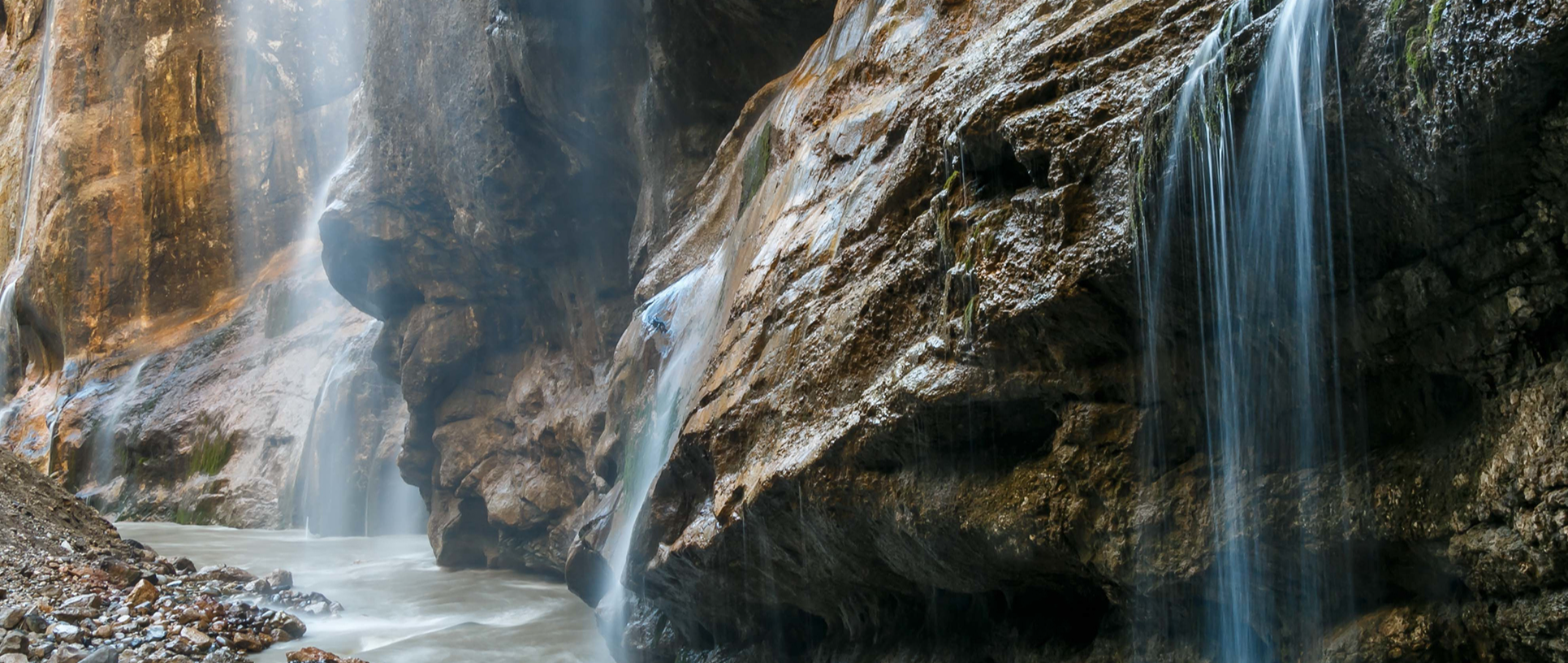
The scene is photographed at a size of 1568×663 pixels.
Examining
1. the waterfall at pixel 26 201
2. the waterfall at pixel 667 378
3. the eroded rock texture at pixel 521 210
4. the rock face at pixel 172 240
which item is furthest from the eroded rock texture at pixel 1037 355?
the waterfall at pixel 26 201

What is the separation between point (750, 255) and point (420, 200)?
10045mm

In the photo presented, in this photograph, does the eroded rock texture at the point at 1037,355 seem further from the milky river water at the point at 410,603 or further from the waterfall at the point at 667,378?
the milky river water at the point at 410,603

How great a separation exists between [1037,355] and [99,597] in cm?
753

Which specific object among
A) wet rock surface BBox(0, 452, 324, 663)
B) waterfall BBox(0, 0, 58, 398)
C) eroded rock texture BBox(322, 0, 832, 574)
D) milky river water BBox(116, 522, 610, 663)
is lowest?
milky river water BBox(116, 522, 610, 663)

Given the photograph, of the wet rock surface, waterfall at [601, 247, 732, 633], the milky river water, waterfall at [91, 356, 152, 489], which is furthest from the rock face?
waterfall at [601, 247, 732, 633]

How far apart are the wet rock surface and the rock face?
473 inches

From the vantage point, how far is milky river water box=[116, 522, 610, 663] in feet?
28.3

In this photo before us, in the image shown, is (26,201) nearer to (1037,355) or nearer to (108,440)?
(108,440)

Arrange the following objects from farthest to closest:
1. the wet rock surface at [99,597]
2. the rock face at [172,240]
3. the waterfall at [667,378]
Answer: the rock face at [172,240]
the waterfall at [667,378]
the wet rock surface at [99,597]

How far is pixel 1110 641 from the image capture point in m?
3.98

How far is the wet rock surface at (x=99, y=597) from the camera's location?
662 centimetres

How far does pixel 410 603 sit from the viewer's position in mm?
11047

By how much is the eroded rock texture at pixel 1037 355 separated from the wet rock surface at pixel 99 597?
3.03 meters

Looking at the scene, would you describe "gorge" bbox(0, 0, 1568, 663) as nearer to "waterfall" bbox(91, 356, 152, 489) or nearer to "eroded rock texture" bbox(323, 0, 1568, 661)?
"eroded rock texture" bbox(323, 0, 1568, 661)
